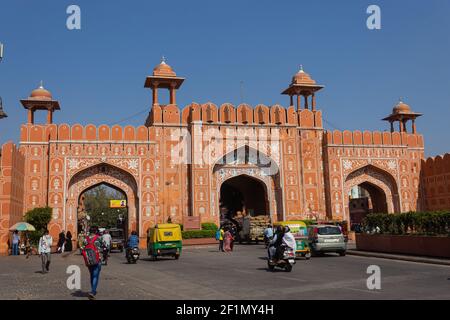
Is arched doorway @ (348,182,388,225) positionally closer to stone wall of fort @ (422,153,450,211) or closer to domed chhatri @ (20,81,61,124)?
stone wall of fort @ (422,153,450,211)

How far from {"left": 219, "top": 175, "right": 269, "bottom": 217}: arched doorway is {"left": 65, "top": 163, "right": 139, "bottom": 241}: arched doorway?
741cm

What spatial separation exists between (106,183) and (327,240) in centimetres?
1524

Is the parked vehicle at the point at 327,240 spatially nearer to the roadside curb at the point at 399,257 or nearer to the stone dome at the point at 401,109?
the roadside curb at the point at 399,257

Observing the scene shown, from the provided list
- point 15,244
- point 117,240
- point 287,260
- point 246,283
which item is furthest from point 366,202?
point 246,283

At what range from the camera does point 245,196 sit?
35656mm

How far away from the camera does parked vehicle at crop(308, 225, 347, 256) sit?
17672 mm

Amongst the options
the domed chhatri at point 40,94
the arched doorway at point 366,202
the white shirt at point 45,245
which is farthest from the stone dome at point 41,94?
the arched doorway at point 366,202

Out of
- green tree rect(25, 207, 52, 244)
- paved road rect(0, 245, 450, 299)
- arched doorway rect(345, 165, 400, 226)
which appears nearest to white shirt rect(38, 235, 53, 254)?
paved road rect(0, 245, 450, 299)

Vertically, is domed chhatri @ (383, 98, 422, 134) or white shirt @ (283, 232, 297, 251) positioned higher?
domed chhatri @ (383, 98, 422, 134)

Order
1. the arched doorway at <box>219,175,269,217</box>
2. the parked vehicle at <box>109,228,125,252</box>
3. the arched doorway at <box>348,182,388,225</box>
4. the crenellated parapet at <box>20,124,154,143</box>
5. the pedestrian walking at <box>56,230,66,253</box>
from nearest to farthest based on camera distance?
the pedestrian walking at <box>56,230,66,253</box> < the parked vehicle at <box>109,228,125,252</box> < the crenellated parapet at <box>20,124,154,143</box> < the arched doorway at <box>219,175,269,217</box> < the arched doorway at <box>348,182,388,225</box>

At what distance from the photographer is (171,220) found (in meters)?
28.0
